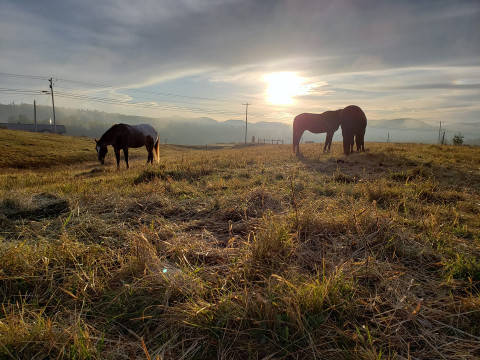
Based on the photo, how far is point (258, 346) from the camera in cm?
143

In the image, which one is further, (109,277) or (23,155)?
(23,155)

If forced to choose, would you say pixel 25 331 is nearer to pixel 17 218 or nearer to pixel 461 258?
pixel 17 218

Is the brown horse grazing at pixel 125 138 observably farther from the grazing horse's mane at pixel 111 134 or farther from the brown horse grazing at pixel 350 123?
the brown horse grazing at pixel 350 123

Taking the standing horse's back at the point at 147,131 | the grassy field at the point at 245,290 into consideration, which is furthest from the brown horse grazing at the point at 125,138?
Result: the grassy field at the point at 245,290

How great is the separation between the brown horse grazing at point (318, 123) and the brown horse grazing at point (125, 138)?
8.80 metres

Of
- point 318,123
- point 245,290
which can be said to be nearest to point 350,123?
point 318,123

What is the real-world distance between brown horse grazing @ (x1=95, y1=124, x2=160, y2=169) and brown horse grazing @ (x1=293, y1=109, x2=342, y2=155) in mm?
8797

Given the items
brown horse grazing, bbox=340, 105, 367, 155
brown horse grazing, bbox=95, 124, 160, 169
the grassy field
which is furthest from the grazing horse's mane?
brown horse grazing, bbox=340, 105, 367, 155

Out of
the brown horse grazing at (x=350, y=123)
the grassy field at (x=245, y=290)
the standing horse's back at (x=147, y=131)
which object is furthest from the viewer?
the standing horse's back at (x=147, y=131)

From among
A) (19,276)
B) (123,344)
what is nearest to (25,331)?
(123,344)

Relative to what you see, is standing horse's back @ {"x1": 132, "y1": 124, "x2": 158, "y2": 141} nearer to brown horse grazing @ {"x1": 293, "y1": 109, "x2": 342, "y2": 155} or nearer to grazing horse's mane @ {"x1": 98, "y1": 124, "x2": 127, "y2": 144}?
grazing horse's mane @ {"x1": 98, "y1": 124, "x2": 127, "y2": 144}

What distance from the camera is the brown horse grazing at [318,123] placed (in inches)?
580

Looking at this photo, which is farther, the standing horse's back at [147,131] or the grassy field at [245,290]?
the standing horse's back at [147,131]

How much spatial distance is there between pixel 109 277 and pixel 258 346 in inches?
54.3
